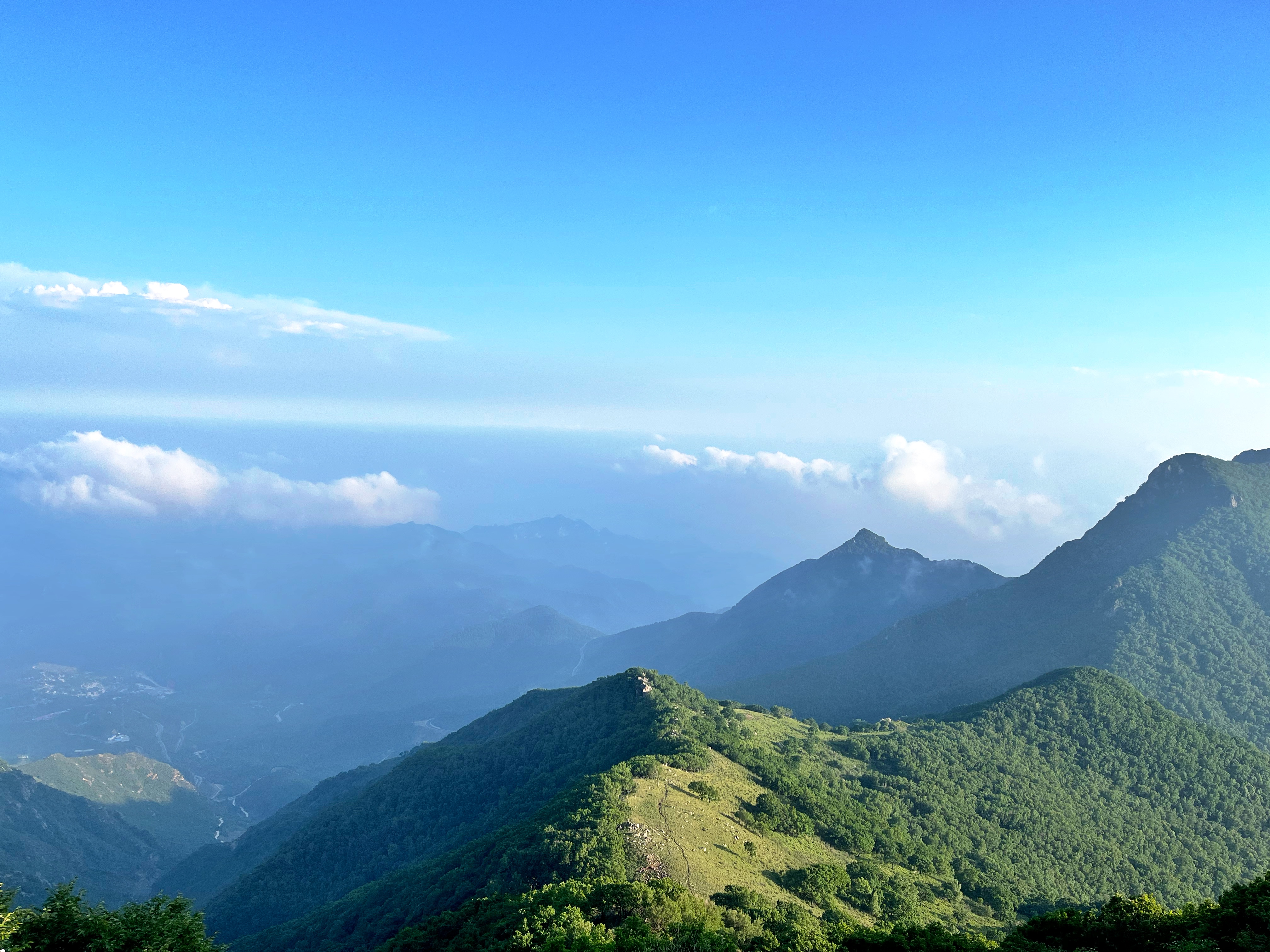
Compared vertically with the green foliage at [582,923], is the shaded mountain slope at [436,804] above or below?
below

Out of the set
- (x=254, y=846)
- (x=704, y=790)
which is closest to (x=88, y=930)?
(x=704, y=790)

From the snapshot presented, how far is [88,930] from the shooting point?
34188 mm

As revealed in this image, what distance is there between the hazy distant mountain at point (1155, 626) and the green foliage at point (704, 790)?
102 m

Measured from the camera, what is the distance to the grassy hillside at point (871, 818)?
6712cm

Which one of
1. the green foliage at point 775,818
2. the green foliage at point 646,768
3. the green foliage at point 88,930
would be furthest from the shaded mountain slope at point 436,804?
the green foliage at point 88,930

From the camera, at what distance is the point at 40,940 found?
33.3 metres

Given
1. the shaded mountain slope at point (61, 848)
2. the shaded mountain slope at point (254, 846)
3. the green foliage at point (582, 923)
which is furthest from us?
the shaded mountain slope at point (61, 848)

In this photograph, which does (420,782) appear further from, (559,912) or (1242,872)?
(1242,872)

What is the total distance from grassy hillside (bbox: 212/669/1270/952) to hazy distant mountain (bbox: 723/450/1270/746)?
34.5m

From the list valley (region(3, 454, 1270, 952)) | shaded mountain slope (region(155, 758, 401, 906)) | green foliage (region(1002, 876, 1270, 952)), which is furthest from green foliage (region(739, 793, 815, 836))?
shaded mountain slope (region(155, 758, 401, 906))

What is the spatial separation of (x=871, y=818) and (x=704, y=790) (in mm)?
24819

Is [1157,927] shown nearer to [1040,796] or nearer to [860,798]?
[860,798]

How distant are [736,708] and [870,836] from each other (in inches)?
1847

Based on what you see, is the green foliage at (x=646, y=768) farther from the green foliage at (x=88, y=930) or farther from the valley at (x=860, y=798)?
the green foliage at (x=88, y=930)
